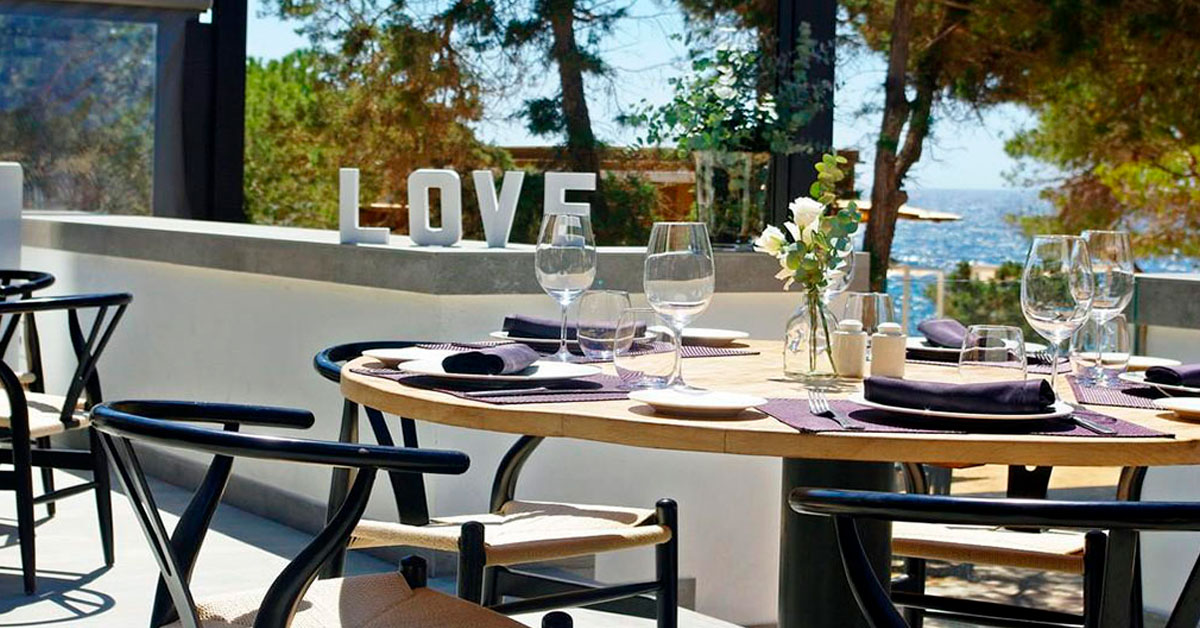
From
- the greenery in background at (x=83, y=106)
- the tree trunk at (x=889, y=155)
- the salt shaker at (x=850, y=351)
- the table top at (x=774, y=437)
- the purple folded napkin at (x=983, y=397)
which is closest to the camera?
the table top at (x=774, y=437)

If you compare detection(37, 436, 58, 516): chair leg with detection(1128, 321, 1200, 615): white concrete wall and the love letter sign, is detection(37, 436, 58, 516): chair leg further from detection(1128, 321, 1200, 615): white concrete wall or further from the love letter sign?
detection(1128, 321, 1200, 615): white concrete wall

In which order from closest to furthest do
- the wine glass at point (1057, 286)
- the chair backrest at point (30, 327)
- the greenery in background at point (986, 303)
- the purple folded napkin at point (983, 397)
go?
the purple folded napkin at point (983, 397)
the wine glass at point (1057, 286)
the chair backrest at point (30, 327)
the greenery in background at point (986, 303)

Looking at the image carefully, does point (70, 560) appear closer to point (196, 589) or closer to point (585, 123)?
point (196, 589)

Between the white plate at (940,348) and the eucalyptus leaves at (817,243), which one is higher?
the eucalyptus leaves at (817,243)

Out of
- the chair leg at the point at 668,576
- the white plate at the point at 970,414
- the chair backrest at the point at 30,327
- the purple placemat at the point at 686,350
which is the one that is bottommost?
the chair leg at the point at 668,576

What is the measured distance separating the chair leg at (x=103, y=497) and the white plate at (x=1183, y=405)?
2404 mm

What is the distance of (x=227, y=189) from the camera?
660 centimetres

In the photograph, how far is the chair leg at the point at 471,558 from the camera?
2.21 metres

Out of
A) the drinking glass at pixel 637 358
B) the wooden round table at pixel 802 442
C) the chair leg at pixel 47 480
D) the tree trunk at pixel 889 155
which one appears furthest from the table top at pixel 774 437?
the tree trunk at pixel 889 155

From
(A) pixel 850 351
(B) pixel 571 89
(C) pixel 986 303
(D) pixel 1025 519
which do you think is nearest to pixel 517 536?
(A) pixel 850 351

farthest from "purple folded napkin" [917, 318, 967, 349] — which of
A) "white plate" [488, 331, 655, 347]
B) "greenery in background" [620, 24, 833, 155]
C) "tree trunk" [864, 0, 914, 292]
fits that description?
"tree trunk" [864, 0, 914, 292]

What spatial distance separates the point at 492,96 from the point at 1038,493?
33.7 feet

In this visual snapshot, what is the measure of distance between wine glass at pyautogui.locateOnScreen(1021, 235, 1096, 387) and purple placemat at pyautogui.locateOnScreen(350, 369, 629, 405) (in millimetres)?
540

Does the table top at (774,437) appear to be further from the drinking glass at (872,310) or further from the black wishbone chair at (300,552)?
the drinking glass at (872,310)
